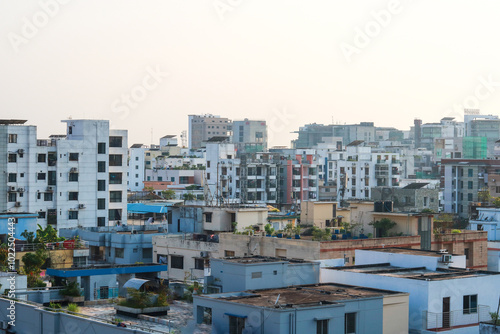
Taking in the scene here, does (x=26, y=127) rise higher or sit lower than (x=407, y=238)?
higher

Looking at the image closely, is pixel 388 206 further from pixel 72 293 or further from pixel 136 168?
pixel 136 168

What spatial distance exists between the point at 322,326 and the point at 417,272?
848 centimetres

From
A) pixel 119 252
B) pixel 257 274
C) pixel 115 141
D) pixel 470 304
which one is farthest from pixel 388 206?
pixel 115 141

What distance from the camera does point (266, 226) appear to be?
44.0 meters

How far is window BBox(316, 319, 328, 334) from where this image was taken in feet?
70.9

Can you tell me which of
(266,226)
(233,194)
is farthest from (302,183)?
(266,226)

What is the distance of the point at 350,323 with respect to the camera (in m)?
23.2

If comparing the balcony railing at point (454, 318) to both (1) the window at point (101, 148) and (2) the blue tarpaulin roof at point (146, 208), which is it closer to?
(1) the window at point (101, 148)

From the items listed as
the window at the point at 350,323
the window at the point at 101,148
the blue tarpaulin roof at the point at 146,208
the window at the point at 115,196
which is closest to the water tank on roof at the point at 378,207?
the window at the point at 350,323

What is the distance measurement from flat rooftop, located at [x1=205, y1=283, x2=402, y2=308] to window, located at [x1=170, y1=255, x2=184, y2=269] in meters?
16.5

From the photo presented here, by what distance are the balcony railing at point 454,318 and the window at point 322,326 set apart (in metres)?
4.59

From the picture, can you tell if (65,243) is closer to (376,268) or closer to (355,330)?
(376,268)

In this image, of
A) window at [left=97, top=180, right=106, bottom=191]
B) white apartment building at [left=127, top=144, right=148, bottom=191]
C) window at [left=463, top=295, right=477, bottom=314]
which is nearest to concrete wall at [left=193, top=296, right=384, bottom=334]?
window at [left=463, top=295, right=477, bottom=314]

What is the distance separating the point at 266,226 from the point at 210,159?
59791mm
